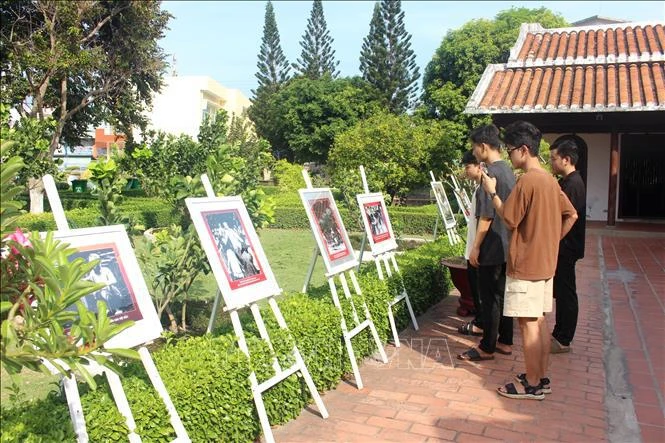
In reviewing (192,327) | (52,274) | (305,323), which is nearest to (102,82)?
(192,327)

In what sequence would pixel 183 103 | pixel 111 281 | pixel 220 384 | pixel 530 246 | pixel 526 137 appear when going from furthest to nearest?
pixel 183 103, pixel 526 137, pixel 530 246, pixel 220 384, pixel 111 281

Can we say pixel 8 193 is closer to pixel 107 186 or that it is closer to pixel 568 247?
pixel 107 186

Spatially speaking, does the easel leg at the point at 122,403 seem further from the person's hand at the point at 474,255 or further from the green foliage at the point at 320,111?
the green foliage at the point at 320,111

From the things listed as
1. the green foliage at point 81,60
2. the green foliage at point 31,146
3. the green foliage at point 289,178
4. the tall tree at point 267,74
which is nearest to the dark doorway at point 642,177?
the green foliage at point 289,178

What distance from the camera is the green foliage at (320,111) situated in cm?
3366

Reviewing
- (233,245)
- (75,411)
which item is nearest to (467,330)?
(233,245)

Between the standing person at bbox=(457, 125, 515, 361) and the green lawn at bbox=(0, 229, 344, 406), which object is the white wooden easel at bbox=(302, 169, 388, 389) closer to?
the standing person at bbox=(457, 125, 515, 361)

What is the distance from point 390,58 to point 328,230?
3139 centimetres

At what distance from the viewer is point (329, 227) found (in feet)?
14.2

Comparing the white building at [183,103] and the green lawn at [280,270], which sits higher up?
the white building at [183,103]

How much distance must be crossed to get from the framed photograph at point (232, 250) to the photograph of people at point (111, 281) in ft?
1.92

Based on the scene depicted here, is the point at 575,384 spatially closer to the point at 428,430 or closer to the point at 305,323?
the point at 428,430

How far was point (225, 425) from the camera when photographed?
2893 mm

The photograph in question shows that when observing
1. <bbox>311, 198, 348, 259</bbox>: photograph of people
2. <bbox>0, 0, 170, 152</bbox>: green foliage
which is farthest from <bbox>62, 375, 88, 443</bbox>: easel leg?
<bbox>0, 0, 170, 152</bbox>: green foliage
